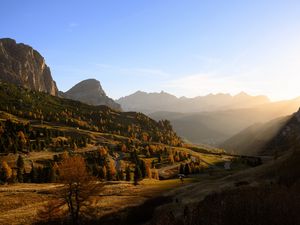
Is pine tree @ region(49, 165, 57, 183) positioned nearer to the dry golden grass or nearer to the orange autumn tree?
the dry golden grass

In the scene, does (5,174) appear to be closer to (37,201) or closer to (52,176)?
(52,176)

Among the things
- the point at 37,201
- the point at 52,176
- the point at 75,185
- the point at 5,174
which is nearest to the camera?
the point at 75,185

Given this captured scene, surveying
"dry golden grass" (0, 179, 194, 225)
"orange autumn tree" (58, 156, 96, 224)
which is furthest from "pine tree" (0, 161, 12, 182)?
"orange autumn tree" (58, 156, 96, 224)

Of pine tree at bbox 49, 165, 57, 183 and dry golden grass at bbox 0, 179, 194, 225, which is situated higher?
pine tree at bbox 49, 165, 57, 183

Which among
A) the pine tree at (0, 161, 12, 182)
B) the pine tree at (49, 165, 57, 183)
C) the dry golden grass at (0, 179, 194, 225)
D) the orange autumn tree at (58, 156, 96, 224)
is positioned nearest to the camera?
the orange autumn tree at (58, 156, 96, 224)

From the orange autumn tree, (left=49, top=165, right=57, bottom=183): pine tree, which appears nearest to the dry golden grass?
the orange autumn tree

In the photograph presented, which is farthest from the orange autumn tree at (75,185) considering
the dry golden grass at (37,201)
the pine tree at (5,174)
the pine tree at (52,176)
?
the pine tree at (52,176)

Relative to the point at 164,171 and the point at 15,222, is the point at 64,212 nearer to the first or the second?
the point at 15,222

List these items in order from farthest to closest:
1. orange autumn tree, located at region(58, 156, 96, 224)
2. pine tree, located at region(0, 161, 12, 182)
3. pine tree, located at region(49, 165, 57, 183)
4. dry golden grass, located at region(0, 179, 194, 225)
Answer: pine tree, located at region(49, 165, 57, 183)
pine tree, located at region(0, 161, 12, 182)
dry golden grass, located at region(0, 179, 194, 225)
orange autumn tree, located at region(58, 156, 96, 224)

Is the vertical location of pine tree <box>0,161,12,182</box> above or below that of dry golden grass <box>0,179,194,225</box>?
above

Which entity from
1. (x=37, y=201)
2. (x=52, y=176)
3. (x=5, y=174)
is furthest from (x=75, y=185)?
(x=52, y=176)

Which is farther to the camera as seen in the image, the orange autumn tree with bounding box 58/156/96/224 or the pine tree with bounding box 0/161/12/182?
the pine tree with bounding box 0/161/12/182

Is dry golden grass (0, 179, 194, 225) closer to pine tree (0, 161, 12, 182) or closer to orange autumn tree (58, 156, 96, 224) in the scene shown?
orange autumn tree (58, 156, 96, 224)

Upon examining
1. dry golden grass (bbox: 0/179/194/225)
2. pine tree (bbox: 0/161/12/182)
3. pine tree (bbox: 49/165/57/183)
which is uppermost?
pine tree (bbox: 0/161/12/182)
